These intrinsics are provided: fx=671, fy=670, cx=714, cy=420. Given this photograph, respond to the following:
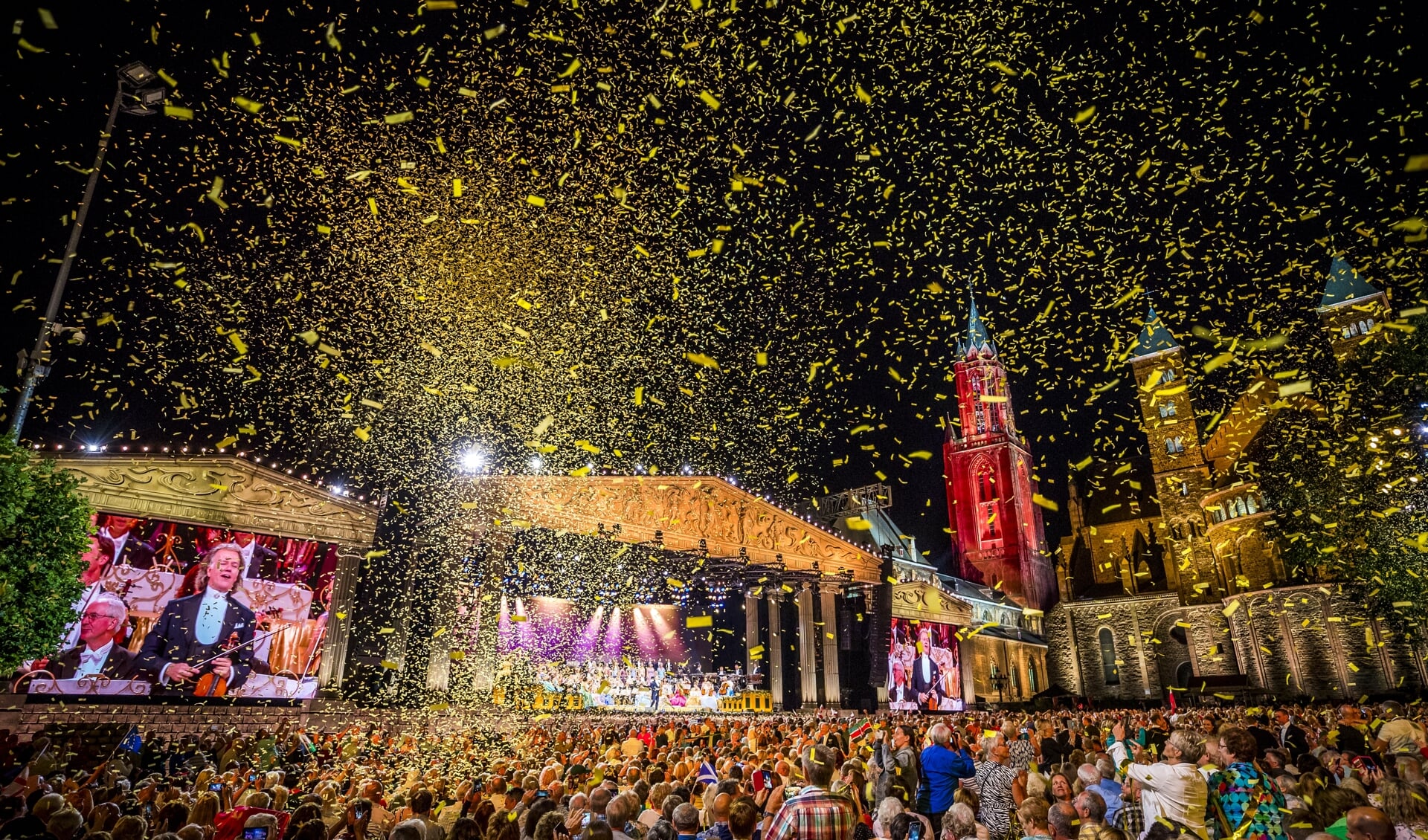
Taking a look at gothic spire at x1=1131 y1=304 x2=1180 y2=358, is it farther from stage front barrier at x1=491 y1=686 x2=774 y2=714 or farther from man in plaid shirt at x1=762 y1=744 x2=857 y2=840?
man in plaid shirt at x1=762 y1=744 x2=857 y2=840

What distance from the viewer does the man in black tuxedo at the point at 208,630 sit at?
17.4 m

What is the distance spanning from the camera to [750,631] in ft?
104

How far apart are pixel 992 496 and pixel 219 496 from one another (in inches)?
2473

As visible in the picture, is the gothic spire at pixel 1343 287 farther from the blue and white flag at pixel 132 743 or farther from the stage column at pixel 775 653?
the blue and white flag at pixel 132 743

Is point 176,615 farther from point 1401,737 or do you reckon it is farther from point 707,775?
point 1401,737

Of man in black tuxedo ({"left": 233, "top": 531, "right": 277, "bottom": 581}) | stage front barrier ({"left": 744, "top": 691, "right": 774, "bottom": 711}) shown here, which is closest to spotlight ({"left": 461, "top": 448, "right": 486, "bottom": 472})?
man in black tuxedo ({"left": 233, "top": 531, "right": 277, "bottom": 581})

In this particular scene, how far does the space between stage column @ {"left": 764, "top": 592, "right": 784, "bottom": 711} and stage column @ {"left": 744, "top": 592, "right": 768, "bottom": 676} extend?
636 millimetres

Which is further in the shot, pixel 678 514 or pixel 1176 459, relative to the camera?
pixel 1176 459

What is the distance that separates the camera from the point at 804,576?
98.1 ft

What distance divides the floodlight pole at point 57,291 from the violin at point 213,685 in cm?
924

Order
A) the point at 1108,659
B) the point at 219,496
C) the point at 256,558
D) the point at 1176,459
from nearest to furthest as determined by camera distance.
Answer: the point at 219,496 < the point at 256,558 < the point at 1176,459 < the point at 1108,659

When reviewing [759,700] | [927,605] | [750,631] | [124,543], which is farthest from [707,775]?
[927,605]

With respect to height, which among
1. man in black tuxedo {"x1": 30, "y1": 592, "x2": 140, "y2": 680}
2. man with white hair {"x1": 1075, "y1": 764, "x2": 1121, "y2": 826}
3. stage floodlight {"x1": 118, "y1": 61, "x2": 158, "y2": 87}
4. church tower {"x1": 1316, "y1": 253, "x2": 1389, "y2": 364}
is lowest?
man with white hair {"x1": 1075, "y1": 764, "x2": 1121, "y2": 826}

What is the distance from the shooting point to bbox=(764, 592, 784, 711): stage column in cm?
2934
